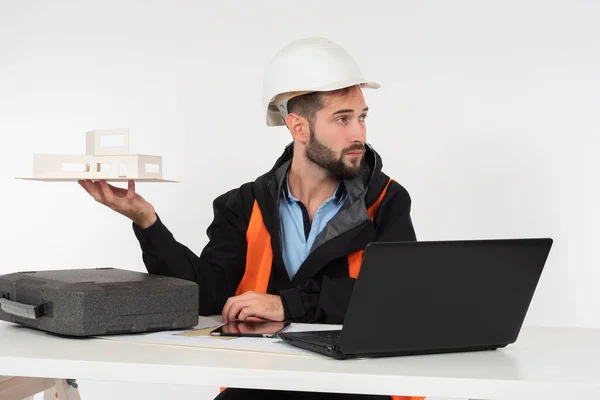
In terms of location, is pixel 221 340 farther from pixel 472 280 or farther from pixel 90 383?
pixel 90 383

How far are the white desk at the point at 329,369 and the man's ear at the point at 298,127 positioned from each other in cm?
106

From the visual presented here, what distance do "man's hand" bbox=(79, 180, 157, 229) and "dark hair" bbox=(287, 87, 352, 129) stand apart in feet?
1.99

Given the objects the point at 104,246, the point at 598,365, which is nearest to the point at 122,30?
the point at 104,246

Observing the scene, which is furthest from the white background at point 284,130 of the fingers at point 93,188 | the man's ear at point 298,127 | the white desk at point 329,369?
the white desk at point 329,369

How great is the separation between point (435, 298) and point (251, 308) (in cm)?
59

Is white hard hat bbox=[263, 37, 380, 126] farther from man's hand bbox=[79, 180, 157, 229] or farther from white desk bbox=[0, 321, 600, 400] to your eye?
white desk bbox=[0, 321, 600, 400]

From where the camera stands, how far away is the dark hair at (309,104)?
2.51 metres

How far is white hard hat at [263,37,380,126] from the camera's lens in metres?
2.42

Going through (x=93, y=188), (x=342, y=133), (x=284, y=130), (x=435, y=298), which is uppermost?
(x=284, y=130)

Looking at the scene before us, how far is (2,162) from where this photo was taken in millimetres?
4102

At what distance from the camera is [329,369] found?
1.45m

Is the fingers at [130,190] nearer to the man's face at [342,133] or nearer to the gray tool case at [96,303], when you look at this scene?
the gray tool case at [96,303]

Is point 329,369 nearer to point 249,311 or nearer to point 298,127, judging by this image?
point 249,311

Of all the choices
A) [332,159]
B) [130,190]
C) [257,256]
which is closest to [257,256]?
[257,256]
